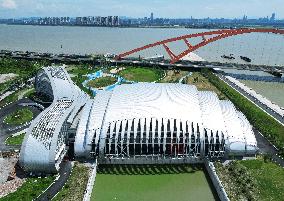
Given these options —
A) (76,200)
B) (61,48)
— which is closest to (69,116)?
(76,200)

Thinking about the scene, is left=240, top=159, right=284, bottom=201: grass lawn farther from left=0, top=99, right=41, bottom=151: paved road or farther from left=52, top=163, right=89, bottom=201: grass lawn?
left=0, top=99, right=41, bottom=151: paved road

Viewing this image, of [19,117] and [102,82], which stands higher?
[102,82]

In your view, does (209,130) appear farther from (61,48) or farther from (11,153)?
(61,48)

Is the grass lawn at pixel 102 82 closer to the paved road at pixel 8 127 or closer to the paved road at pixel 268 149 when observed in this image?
the paved road at pixel 8 127

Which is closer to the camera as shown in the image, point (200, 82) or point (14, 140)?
point (14, 140)

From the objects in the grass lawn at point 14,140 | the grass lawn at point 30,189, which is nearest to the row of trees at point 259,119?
the grass lawn at point 30,189

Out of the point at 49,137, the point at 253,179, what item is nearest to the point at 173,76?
the point at 49,137

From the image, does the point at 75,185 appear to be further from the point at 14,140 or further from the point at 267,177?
the point at 267,177
